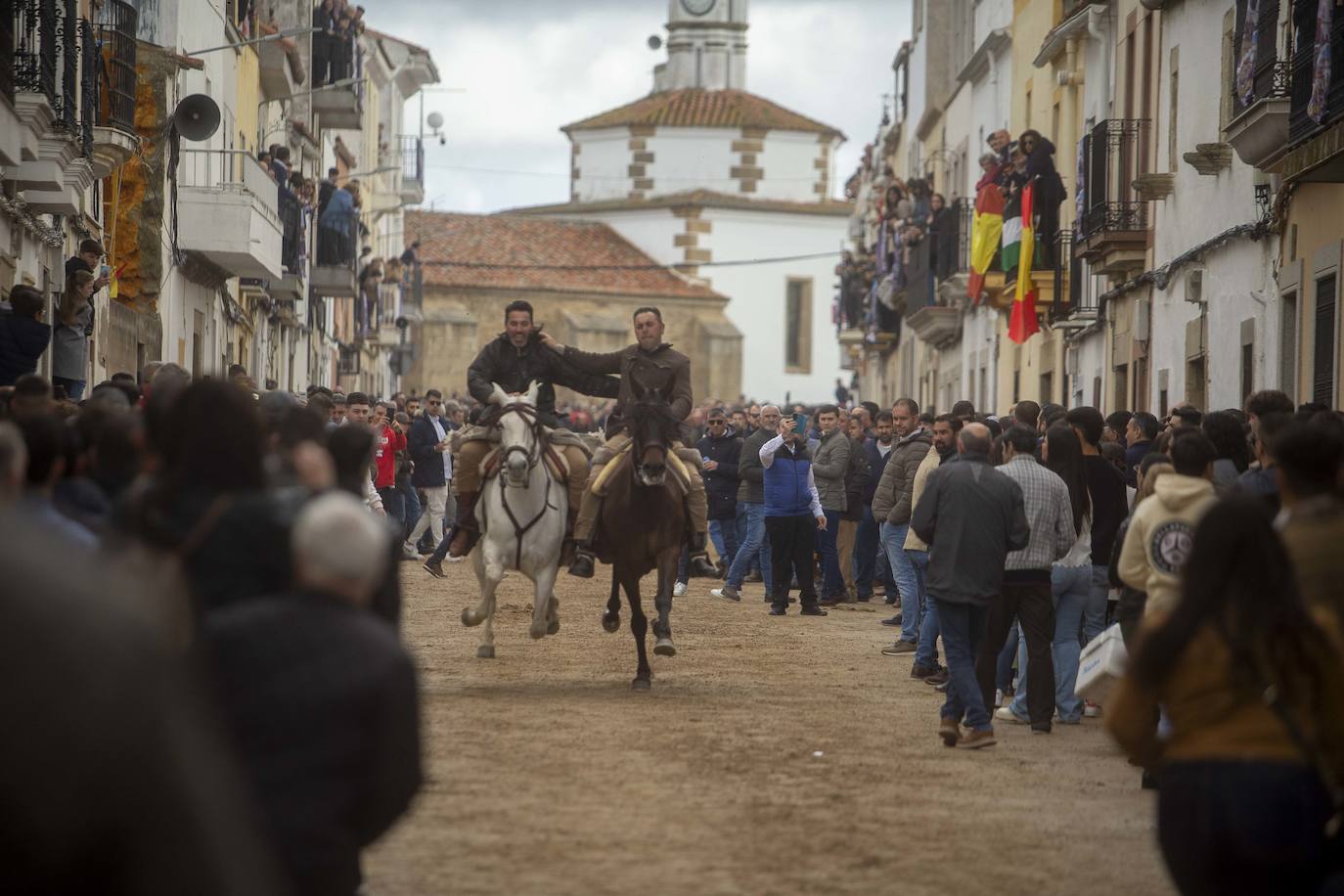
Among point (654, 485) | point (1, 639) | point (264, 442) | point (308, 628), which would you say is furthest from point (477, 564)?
point (1, 639)

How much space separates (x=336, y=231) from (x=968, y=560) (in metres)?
39.5

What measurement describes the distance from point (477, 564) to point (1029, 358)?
20.8 metres

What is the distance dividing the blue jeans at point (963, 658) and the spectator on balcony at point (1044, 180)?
17.8 metres

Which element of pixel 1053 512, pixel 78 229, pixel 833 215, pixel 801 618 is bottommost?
pixel 801 618

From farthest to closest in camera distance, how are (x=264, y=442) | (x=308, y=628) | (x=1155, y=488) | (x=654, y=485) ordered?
(x=654, y=485) < (x=1155, y=488) < (x=264, y=442) < (x=308, y=628)

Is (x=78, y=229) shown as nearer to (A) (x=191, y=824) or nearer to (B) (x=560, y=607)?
(B) (x=560, y=607)

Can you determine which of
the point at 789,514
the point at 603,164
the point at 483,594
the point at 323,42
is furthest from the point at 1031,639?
the point at 603,164

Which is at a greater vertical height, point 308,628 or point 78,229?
point 78,229

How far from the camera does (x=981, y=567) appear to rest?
12.6 m

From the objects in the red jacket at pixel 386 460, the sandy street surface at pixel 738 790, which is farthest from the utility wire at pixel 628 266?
the sandy street surface at pixel 738 790

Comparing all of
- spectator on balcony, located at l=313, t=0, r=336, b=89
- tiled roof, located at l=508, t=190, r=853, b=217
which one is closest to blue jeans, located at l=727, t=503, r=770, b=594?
spectator on balcony, located at l=313, t=0, r=336, b=89

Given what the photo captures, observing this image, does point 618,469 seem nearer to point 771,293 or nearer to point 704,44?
point 771,293

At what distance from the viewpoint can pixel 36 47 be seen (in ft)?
69.8

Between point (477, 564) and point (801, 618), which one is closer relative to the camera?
point (477, 564)
